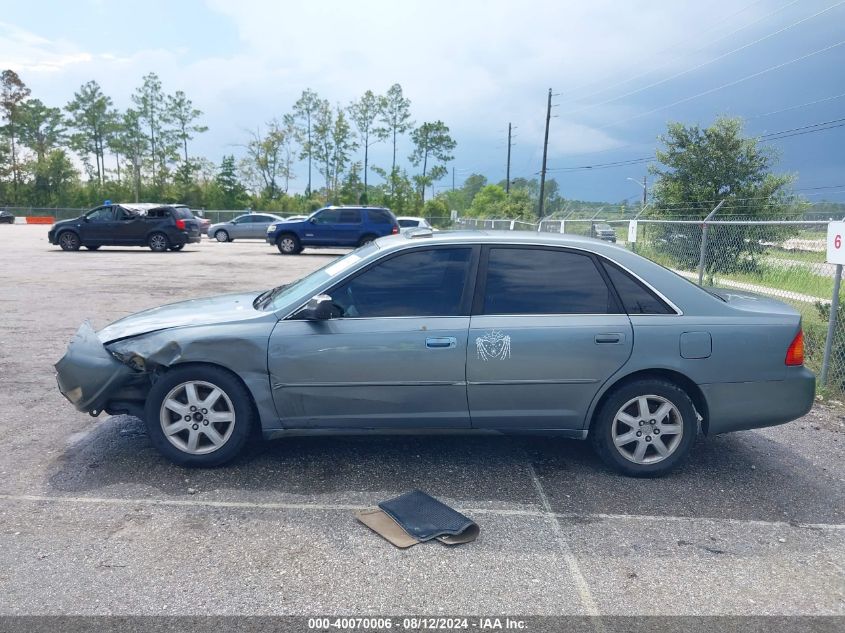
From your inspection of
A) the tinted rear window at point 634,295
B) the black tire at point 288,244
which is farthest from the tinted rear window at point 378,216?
the tinted rear window at point 634,295

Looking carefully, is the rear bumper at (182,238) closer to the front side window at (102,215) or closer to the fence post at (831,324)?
the front side window at (102,215)

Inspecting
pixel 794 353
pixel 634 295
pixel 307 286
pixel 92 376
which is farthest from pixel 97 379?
pixel 794 353

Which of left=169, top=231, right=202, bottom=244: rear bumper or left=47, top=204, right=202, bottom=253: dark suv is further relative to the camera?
left=169, top=231, right=202, bottom=244: rear bumper

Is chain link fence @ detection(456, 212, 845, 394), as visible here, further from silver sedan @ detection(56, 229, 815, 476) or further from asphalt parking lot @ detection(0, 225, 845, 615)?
silver sedan @ detection(56, 229, 815, 476)

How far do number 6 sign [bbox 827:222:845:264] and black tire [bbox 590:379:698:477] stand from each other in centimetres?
300

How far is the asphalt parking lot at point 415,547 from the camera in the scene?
324 centimetres

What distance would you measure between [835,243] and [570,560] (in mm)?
4672

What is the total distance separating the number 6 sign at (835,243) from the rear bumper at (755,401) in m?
2.40

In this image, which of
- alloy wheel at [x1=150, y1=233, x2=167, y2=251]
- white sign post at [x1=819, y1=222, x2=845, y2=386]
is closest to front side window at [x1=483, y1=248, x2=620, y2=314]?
white sign post at [x1=819, y1=222, x2=845, y2=386]

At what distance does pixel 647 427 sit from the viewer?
4.62 meters

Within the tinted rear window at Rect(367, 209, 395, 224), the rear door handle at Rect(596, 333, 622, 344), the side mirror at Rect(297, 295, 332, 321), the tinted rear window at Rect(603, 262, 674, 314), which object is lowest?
the rear door handle at Rect(596, 333, 622, 344)

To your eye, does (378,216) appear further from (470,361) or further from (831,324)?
(470,361)

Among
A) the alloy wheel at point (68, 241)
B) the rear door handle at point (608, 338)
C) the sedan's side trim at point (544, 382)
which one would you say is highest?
the rear door handle at point (608, 338)

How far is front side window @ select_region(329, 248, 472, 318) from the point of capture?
4.61 meters
